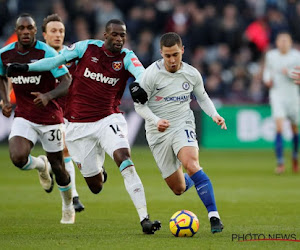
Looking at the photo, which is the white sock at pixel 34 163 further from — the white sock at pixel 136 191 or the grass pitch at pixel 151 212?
the white sock at pixel 136 191

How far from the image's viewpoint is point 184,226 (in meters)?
7.96

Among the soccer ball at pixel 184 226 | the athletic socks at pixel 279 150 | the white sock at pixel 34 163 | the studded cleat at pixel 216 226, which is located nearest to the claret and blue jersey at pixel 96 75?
the white sock at pixel 34 163

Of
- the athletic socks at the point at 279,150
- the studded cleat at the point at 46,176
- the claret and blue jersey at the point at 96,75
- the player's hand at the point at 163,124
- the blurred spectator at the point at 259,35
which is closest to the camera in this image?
the player's hand at the point at 163,124

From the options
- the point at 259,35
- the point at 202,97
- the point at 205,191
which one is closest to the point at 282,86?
the point at 259,35

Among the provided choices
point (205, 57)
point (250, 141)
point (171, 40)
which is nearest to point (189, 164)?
point (171, 40)

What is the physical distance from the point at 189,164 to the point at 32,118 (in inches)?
89.2

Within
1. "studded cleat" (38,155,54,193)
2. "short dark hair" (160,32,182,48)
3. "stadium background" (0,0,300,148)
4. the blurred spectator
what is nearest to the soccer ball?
"short dark hair" (160,32,182,48)

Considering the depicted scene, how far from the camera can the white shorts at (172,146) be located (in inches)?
336

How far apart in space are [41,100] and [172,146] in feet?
5.30

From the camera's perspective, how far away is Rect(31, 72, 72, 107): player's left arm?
8.79 metres

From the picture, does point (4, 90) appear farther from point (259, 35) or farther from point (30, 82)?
point (259, 35)

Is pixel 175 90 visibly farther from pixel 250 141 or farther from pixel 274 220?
pixel 250 141

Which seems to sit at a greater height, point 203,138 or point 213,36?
point 213,36

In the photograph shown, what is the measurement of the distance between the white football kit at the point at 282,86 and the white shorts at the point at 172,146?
782 centimetres
